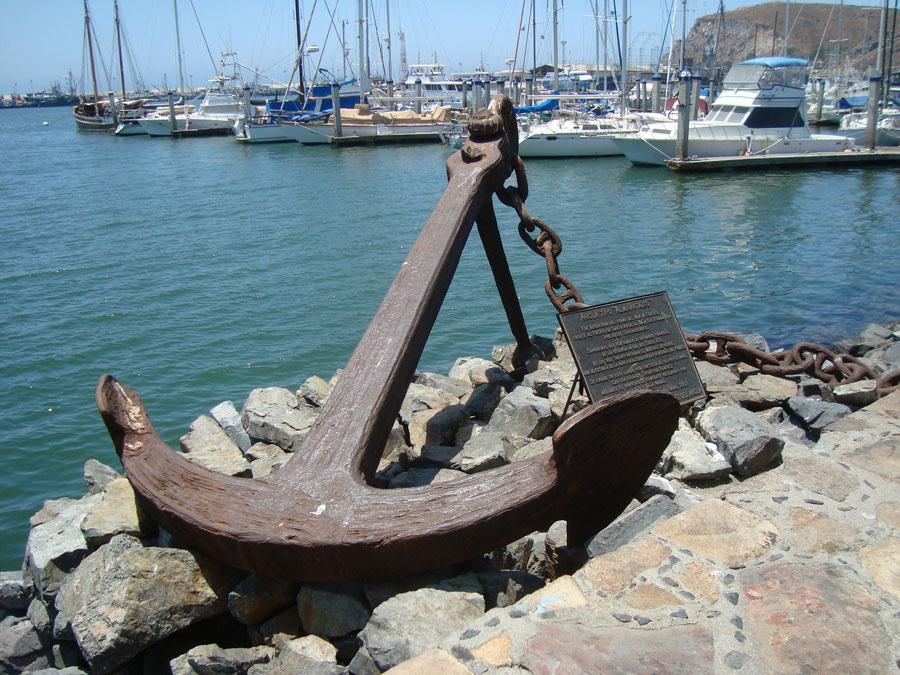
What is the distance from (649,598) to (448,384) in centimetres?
319

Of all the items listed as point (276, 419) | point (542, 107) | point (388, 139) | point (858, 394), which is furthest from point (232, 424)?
point (388, 139)

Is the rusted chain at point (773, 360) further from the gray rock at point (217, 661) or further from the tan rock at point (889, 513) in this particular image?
the gray rock at point (217, 661)

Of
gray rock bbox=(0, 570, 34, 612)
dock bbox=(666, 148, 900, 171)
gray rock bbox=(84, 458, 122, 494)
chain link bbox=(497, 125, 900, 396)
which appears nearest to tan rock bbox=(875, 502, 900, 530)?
chain link bbox=(497, 125, 900, 396)

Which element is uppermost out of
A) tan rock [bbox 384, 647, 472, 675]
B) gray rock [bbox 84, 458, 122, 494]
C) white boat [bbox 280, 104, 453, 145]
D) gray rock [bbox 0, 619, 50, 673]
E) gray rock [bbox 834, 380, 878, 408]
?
white boat [bbox 280, 104, 453, 145]

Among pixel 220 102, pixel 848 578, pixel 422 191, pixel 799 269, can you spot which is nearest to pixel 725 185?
pixel 422 191

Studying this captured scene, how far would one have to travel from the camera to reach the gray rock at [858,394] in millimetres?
4051

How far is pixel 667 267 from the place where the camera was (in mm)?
11016

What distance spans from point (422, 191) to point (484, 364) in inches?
578

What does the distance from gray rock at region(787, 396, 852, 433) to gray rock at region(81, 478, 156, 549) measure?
10.6ft

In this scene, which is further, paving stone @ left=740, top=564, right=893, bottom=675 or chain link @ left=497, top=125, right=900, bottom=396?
chain link @ left=497, top=125, right=900, bottom=396

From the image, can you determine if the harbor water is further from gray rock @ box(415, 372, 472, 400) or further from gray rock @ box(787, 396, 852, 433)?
gray rock @ box(787, 396, 852, 433)

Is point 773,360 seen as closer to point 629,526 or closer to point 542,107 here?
point 629,526

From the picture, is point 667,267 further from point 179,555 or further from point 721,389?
point 179,555

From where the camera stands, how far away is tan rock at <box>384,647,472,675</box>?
187 centimetres
